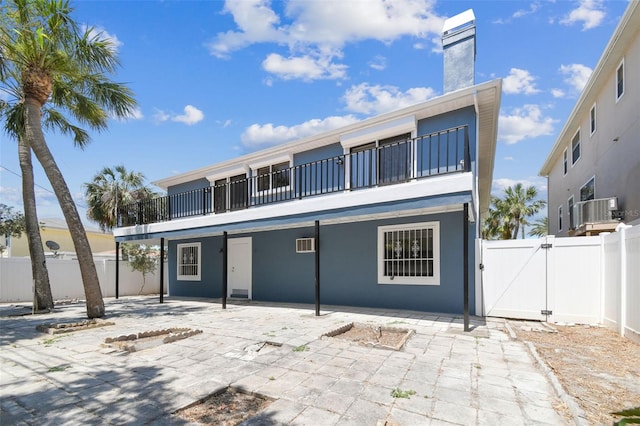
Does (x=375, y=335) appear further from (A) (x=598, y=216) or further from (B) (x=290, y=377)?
(A) (x=598, y=216)

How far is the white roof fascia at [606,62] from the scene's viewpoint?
26.7ft

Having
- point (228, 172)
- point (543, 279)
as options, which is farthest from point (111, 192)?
point (543, 279)

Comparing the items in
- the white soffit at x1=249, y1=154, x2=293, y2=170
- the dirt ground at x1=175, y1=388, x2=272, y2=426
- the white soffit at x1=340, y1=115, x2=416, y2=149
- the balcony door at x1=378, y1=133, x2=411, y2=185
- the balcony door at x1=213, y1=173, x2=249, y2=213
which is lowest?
the dirt ground at x1=175, y1=388, x2=272, y2=426

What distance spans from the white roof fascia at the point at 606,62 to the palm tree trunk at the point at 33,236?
16.6 meters

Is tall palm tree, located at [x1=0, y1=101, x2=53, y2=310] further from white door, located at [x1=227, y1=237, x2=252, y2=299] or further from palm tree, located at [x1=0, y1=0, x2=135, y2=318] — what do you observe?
white door, located at [x1=227, y1=237, x2=252, y2=299]

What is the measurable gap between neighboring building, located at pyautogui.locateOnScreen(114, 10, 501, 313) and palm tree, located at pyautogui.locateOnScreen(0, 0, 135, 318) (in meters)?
3.20

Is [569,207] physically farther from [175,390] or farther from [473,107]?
[175,390]

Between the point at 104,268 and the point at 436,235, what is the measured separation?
1393 cm

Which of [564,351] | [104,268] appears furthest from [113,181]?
[564,351]

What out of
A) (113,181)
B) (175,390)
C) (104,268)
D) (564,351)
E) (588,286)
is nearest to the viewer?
(175,390)

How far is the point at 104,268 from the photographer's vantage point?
14391mm

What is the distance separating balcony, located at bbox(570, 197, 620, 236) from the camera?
955cm

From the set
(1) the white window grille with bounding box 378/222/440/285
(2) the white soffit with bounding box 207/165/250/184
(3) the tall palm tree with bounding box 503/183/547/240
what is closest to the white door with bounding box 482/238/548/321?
(1) the white window grille with bounding box 378/222/440/285

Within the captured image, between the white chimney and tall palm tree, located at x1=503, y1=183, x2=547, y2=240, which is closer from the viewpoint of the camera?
the white chimney
